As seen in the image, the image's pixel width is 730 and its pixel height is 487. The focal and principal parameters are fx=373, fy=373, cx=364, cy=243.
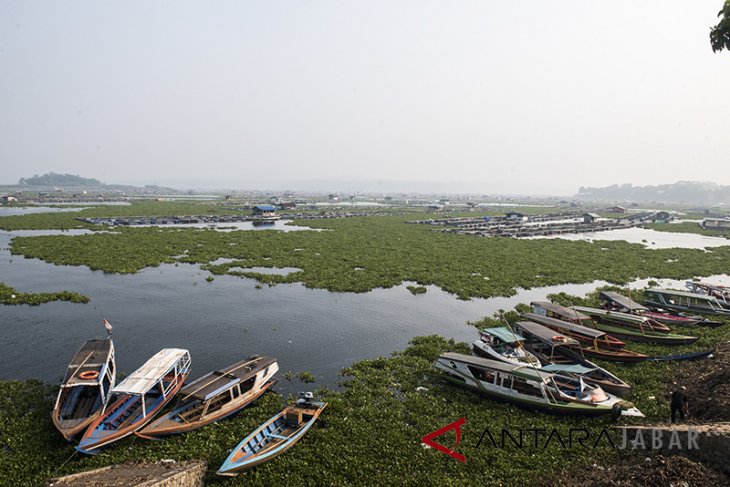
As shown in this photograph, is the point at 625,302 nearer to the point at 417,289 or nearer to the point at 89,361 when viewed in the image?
the point at 417,289

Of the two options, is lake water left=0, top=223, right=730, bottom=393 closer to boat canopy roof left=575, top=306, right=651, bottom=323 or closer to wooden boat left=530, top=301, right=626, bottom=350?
wooden boat left=530, top=301, right=626, bottom=350

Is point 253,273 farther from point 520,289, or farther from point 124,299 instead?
point 520,289

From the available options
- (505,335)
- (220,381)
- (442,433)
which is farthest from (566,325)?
(220,381)

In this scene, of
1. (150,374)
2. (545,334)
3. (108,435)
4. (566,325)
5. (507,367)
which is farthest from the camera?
(566,325)

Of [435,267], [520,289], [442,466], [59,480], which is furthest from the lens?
[435,267]

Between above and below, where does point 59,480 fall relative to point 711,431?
below

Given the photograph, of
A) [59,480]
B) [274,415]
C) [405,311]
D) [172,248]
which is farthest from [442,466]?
[172,248]
